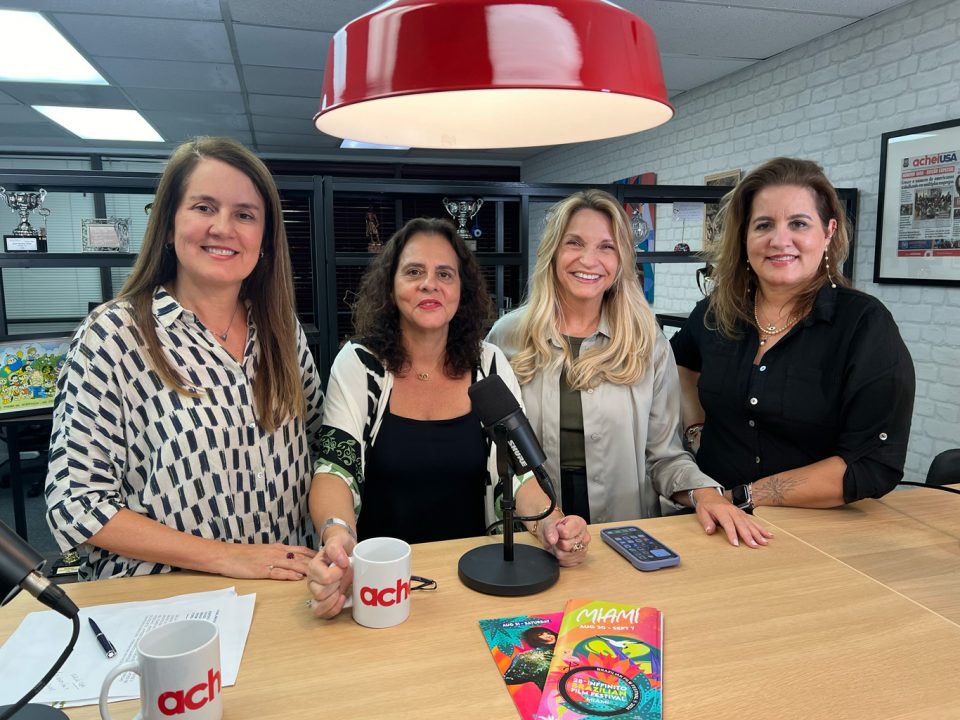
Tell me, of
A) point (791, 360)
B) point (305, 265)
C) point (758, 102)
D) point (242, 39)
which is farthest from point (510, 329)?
point (305, 265)

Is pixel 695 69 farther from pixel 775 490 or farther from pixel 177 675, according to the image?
Result: pixel 177 675

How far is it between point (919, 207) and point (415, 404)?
286cm

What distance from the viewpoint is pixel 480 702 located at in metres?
0.87

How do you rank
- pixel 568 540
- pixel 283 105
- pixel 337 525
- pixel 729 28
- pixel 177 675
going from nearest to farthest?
pixel 177 675
pixel 568 540
pixel 337 525
pixel 729 28
pixel 283 105

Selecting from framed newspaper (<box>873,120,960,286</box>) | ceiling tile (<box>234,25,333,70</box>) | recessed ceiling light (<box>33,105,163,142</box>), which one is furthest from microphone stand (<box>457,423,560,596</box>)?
recessed ceiling light (<box>33,105,163,142</box>)

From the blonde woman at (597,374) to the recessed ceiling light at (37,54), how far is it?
3181 mm

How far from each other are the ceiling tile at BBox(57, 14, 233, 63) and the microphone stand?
130 inches

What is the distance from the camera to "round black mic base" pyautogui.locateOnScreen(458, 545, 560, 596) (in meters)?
1.14

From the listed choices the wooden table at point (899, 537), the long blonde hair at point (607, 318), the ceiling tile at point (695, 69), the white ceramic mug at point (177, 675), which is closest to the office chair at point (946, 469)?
the wooden table at point (899, 537)

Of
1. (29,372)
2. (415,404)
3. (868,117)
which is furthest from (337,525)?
(868,117)

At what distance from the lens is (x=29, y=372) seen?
251 cm

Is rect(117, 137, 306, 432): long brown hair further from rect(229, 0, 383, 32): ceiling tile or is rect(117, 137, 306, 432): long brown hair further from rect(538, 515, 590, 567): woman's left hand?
rect(229, 0, 383, 32): ceiling tile

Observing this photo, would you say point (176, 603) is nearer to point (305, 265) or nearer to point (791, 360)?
point (791, 360)

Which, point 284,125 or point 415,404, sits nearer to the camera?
point 415,404
